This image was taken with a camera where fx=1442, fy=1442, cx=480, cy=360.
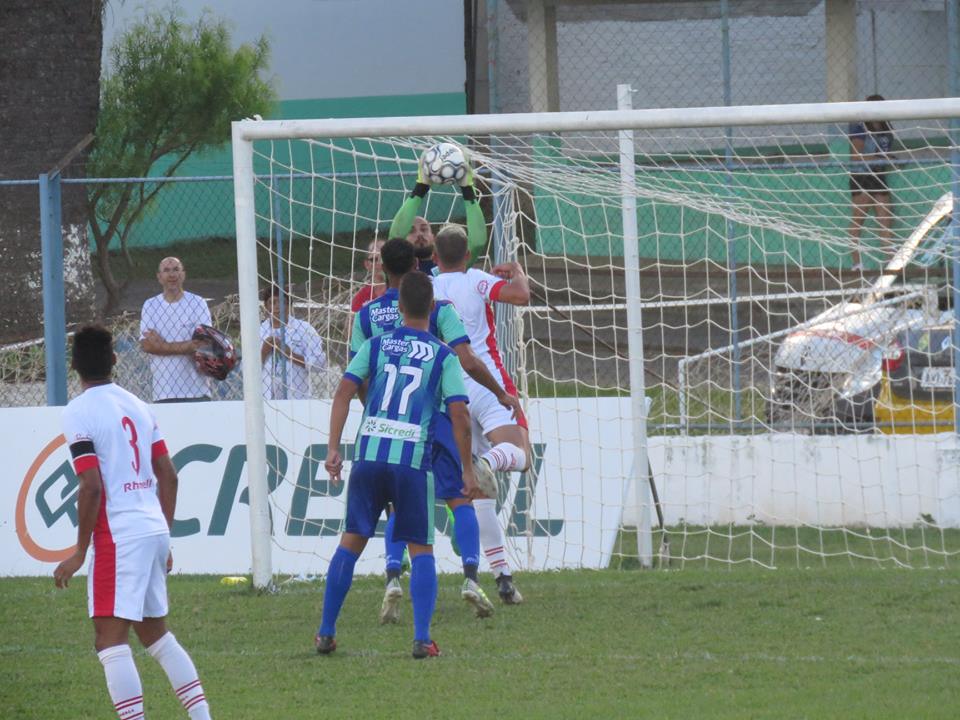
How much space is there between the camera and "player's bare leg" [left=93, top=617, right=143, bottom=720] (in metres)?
5.18

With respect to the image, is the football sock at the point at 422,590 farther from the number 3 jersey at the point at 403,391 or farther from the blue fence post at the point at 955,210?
the blue fence post at the point at 955,210

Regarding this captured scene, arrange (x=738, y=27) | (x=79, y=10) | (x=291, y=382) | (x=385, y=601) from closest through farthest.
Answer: (x=385, y=601) < (x=291, y=382) < (x=79, y=10) < (x=738, y=27)

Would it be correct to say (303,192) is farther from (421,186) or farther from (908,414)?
(421,186)

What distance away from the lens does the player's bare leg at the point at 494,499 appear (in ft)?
26.6

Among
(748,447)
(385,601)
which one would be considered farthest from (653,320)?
(385,601)

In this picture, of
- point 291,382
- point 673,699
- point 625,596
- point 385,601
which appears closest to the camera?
point 673,699

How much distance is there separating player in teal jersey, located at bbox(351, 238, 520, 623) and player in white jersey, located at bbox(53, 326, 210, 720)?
2.25m

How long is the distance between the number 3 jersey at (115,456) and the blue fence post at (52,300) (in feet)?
19.4

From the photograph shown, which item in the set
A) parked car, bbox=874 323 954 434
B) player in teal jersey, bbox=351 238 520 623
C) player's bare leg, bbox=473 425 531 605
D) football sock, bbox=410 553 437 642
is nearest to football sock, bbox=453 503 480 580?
player in teal jersey, bbox=351 238 520 623

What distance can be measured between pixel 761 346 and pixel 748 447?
1.23 metres

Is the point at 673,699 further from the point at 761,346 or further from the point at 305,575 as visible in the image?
the point at 761,346

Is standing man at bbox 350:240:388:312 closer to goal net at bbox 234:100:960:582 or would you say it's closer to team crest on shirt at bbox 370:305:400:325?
goal net at bbox 234:100:960:582

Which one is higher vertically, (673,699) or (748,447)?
(748,447)

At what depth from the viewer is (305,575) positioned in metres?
9.59
